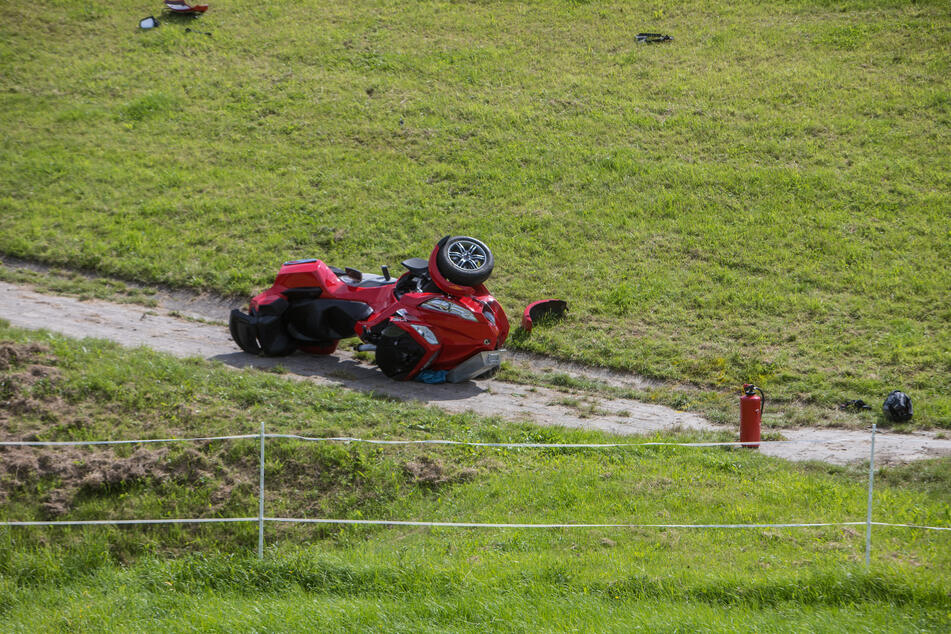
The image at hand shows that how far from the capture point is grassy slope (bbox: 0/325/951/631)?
8.12 meters

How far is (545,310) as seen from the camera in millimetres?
19078

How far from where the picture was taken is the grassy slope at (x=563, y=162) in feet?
62.0

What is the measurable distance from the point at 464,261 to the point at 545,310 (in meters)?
4.25

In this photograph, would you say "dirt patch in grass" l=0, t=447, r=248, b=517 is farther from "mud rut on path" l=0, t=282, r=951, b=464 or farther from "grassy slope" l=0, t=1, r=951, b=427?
"grassy slope" l=0, t=1, r=951, b=427

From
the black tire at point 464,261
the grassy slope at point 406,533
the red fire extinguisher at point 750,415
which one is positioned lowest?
the grassy slope at point 406,533

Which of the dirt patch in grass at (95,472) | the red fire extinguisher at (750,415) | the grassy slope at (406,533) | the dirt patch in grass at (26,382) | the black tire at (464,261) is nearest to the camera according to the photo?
the grassy slope at (406,533)

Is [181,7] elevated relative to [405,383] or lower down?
elevated

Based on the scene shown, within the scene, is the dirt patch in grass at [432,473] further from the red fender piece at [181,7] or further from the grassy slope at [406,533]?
the red fender piece at [181,7]

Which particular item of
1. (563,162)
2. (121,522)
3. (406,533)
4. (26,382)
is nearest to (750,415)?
(406,533)

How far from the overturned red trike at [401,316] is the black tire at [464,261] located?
0.7 inches

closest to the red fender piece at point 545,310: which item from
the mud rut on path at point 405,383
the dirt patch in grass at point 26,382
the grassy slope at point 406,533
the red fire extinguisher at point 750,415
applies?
the mud rut on path at point 405,383

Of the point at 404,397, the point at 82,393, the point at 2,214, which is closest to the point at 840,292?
the point at 404,397

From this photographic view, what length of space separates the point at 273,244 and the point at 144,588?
1454cm

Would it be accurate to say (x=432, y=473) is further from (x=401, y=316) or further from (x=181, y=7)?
(x=181, y=7)
